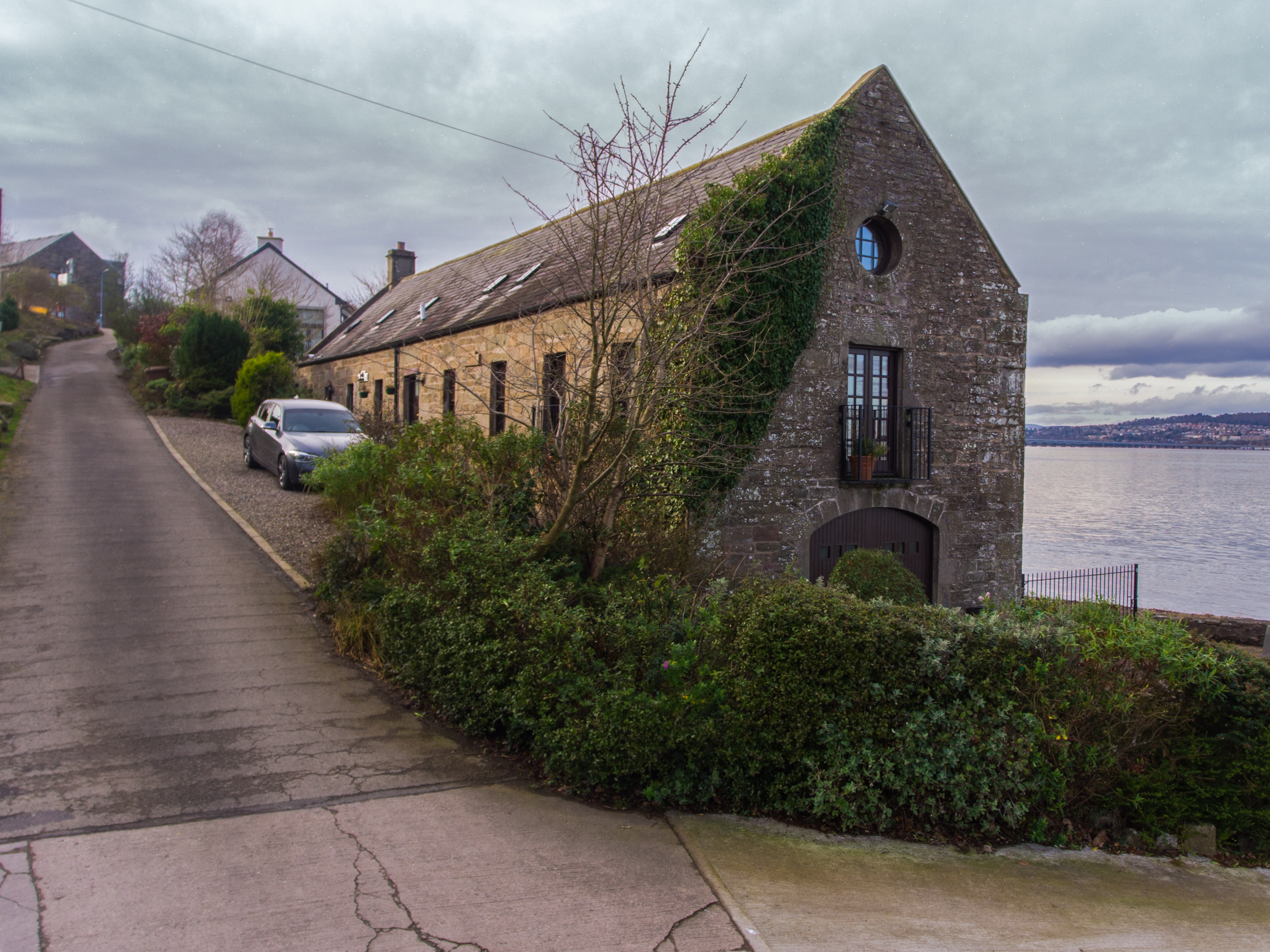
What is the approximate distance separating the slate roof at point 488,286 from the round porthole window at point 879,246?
1.86 meters

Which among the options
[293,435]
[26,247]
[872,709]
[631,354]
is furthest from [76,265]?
[872,709]

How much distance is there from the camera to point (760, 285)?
1133 centimetres

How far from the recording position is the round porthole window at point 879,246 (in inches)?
515

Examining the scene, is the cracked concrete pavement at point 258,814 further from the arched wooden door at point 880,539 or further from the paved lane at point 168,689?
the arched wooden door at point 880,539

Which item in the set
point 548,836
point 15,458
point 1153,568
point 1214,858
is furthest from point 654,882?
point 1153,568

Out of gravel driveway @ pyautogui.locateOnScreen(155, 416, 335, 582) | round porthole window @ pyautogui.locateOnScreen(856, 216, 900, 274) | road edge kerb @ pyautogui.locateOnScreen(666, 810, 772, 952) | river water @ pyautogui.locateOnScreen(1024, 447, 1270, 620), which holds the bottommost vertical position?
river water @ pyautogui.locateOnScreen(1024, 447, 1270, 620)

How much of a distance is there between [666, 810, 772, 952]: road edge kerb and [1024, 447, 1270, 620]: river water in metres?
27.4

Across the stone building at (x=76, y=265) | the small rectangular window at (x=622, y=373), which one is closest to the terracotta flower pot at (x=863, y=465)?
the small rectangular window at (x=622, y=373)

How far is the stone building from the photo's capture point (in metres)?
63.3

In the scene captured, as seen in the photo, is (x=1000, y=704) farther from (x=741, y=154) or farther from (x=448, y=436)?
(x=741, y=154)

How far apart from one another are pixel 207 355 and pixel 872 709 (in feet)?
94.3

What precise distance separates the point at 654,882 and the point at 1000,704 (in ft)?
7.71

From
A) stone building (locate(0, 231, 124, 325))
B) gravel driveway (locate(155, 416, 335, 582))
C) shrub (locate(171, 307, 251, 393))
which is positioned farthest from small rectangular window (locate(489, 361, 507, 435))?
stone building (locate(0, 231, 124, 325))

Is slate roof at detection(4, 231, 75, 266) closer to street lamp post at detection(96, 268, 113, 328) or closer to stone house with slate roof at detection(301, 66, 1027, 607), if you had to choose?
street lamp post at detection(96, 268, 113, 328)
